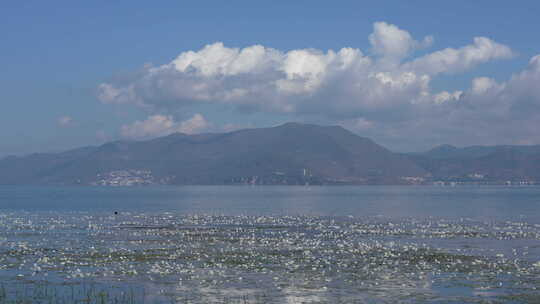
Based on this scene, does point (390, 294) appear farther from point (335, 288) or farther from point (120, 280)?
point (120, 280)

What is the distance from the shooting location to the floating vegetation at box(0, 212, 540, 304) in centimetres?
3603

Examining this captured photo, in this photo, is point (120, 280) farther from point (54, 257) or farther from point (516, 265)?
point (516, 265)

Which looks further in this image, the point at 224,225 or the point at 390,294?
the point at 224,225

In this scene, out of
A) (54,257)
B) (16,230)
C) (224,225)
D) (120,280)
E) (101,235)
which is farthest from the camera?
(224,225)

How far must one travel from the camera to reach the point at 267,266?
4653 centimetres

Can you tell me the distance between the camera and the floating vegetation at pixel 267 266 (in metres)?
36.0

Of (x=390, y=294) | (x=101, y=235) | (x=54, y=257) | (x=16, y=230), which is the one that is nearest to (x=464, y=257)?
(x=390, y=294)

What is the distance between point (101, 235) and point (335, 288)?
40.6 metres

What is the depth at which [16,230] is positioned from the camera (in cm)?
7938

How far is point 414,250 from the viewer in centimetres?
5691

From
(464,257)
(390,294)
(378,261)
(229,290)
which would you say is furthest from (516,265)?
(229,290)

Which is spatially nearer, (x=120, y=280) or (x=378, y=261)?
(x=120, y=280)

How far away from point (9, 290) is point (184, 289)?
966 centimetres

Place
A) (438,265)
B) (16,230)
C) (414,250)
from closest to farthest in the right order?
(438,265)
(414,250)
(16,230)
